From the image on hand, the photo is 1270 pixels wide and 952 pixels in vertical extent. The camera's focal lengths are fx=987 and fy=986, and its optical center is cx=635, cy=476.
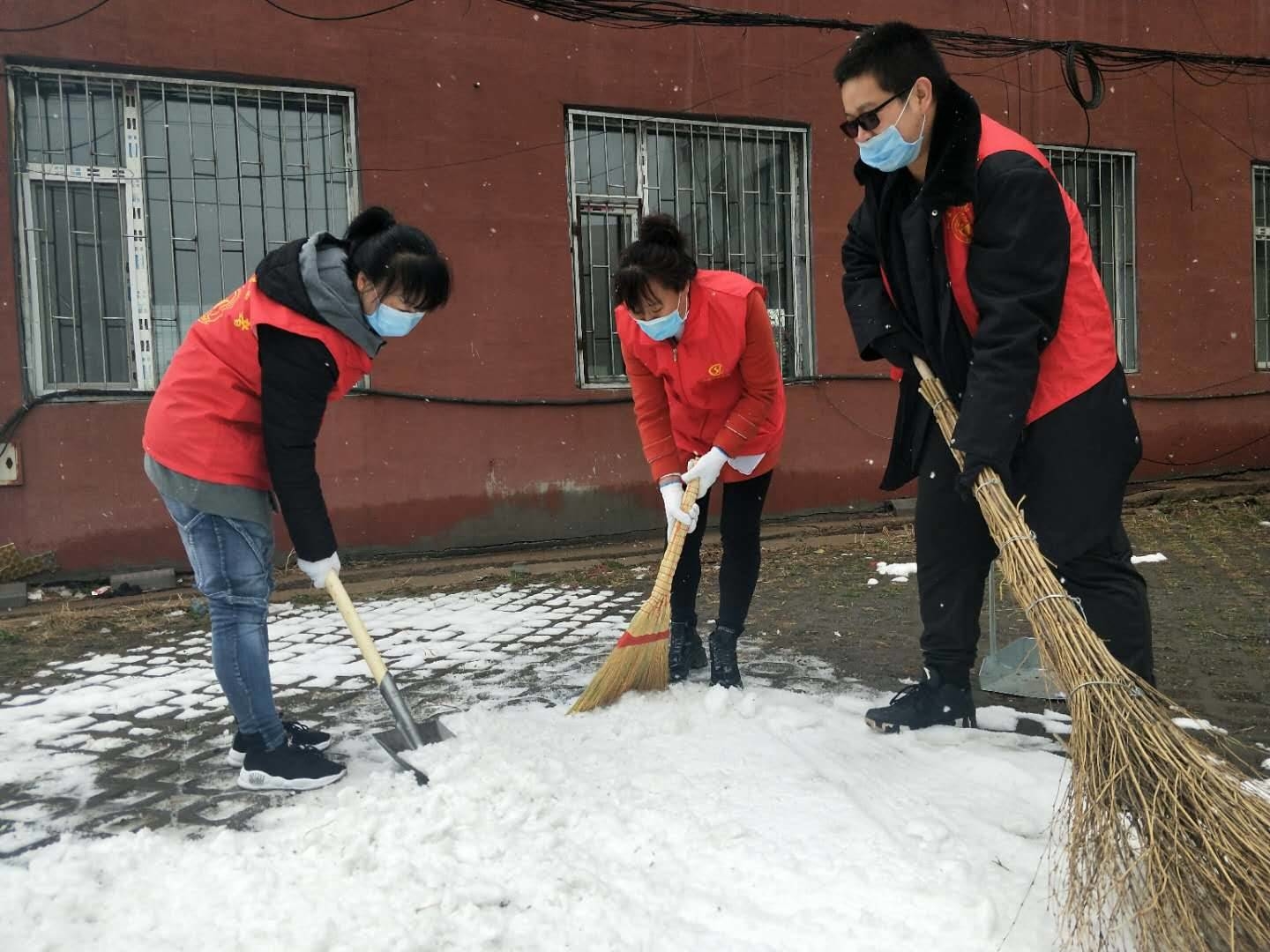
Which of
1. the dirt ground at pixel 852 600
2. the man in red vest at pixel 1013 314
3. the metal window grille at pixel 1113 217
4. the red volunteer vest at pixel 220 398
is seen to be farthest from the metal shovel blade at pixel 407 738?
the metal window grille at pixel 1113 217

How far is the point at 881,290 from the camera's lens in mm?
2811

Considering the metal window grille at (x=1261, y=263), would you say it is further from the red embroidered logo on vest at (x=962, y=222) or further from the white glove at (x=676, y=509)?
the red embroidered logo on vest at (x=962, y=222)

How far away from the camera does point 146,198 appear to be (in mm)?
6219

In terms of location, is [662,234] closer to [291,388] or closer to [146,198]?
[291,388]

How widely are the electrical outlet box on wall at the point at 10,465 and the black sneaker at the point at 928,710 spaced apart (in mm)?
5239

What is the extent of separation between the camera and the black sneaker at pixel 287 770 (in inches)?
102

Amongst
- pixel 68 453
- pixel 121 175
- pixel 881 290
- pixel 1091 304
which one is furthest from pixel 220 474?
pixel 121 175

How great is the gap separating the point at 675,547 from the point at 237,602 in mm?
1347

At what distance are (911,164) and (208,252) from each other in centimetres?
519

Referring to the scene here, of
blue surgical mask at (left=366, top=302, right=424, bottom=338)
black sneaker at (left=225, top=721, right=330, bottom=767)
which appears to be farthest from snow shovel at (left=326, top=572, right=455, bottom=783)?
blue surgical mask at (left=366, top=302, right=424, bottom=338)

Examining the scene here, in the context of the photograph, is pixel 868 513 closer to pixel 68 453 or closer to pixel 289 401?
pixel 68 453

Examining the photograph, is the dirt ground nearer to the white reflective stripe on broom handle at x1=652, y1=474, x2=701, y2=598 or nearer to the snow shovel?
the white reflective stripe on broom handle at x1=652, y1=474, x2=701, y2=598

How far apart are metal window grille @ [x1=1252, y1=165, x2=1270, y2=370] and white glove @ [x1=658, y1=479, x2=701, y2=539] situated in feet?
28.6

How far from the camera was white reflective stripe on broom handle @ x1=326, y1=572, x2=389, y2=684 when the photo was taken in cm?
260
